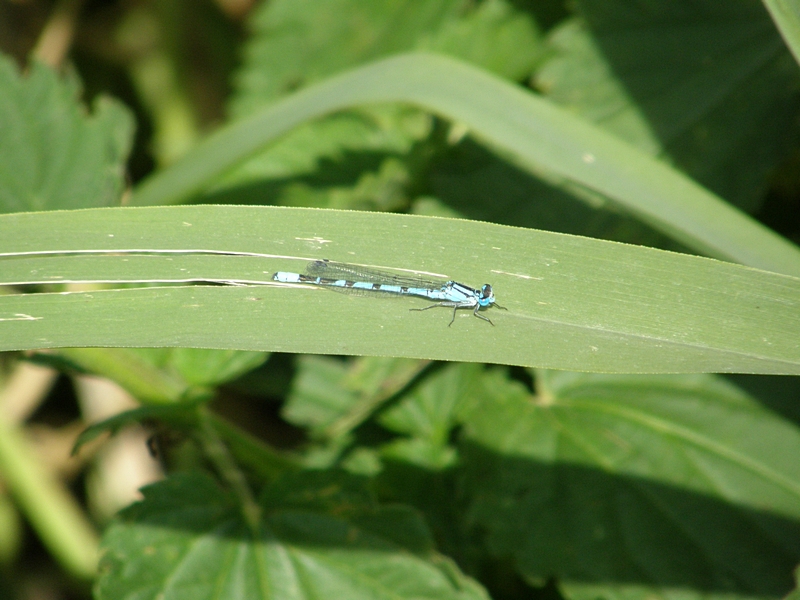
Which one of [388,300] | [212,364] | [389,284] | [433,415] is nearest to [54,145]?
[212,364]

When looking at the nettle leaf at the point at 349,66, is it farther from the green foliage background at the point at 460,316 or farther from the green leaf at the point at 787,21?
the green leaf at the point at 787,21

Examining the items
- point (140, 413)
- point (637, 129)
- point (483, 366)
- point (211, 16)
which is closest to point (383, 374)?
point (483, 366)

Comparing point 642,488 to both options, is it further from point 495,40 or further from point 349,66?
point 349,66

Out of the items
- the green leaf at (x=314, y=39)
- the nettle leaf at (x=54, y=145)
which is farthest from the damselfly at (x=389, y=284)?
the green leaf at (x=314, y=39)

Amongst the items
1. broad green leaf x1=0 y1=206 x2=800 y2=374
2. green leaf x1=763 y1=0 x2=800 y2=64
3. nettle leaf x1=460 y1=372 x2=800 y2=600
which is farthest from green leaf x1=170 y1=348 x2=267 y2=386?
green leaf x1=763 y1=0 x2=800 y2=64

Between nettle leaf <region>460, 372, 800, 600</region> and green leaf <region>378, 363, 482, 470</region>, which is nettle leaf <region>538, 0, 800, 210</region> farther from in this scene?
green leaf <region>378, 363, 482, 470</region>

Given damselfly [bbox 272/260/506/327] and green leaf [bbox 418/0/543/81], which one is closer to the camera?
damselfly [bbox 272/260/506/327]
